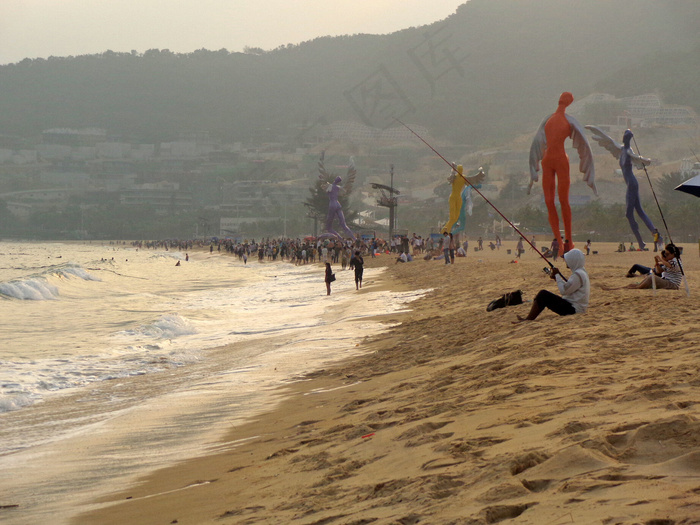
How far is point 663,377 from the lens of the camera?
4656mm

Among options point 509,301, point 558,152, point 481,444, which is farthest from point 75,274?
point 481,444

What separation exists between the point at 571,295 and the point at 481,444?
16.0 feet

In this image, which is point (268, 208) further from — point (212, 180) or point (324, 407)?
point (324, 407)

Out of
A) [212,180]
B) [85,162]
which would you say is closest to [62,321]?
[212,180]

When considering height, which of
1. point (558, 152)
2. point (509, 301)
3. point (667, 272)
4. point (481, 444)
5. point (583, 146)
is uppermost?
point (583, 146)

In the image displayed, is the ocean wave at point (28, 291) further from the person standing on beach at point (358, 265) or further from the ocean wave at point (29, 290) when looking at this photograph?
the person standing on beach at point (358, 265)

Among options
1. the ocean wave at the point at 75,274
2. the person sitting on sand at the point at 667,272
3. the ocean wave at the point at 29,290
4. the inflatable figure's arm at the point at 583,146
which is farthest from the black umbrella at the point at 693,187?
the ocean wave at the point at 75,274

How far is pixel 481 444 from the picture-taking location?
13.1 feet

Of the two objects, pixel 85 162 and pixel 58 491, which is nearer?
pixel 58 491

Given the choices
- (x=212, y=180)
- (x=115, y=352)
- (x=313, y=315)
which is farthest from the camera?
(x=212, y=180)

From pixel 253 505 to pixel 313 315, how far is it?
12.0 metres

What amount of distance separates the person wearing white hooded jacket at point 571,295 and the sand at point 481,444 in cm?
42

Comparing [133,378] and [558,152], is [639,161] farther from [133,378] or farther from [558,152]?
[133,378]

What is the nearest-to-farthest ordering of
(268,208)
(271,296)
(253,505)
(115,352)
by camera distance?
(253,505) → (115,352) → (271,296) → (268,208)
